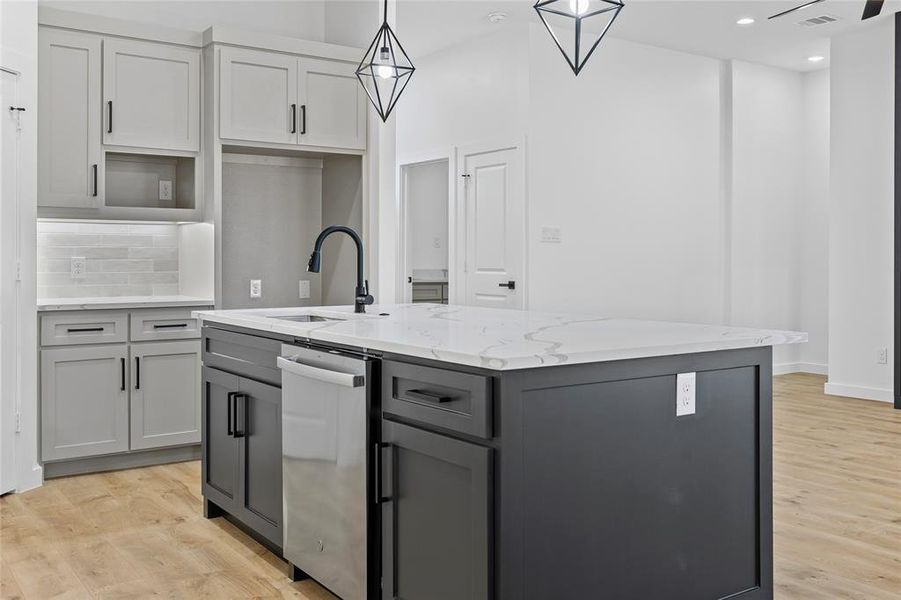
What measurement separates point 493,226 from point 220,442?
11.7 ft

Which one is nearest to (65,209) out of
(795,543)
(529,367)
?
(529,367)

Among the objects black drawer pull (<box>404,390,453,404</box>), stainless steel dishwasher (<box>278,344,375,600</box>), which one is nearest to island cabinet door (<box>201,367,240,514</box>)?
stainless steel dishwasher (<box>278,344,375,600</box>)

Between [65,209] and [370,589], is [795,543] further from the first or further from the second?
[65,209]

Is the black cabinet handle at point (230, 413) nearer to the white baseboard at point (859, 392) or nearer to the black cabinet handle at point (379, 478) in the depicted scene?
the black cabinet handle at point (379, 478)

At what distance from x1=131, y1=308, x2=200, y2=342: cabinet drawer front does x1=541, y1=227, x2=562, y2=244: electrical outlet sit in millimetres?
2826

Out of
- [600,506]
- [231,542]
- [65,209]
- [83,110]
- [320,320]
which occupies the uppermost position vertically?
[83,110]

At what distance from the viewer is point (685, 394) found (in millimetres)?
2248

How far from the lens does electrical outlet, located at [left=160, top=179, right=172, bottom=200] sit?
4.93 meters

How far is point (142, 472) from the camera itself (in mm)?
4367

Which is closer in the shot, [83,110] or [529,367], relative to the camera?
[529,367]

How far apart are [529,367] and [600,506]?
45cm

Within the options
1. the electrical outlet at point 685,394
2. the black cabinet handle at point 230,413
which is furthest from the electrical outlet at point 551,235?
the electrical outlet at point 685,394

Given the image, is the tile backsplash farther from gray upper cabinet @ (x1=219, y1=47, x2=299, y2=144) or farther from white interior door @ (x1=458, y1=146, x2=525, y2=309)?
white interior door @ (x1=458, y1=146, x2=525, y2=309)

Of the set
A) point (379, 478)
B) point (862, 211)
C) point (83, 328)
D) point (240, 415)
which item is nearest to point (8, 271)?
point (83, 328)
